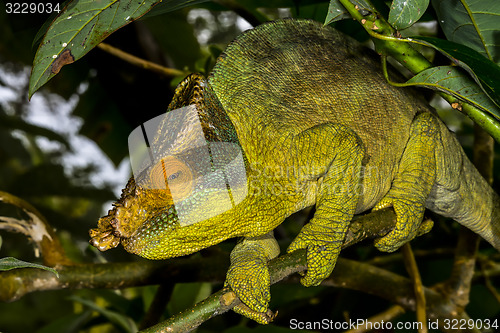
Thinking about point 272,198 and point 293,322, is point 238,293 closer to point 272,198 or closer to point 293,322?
point 272,198

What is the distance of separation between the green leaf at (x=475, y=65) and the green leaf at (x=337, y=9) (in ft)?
0.45

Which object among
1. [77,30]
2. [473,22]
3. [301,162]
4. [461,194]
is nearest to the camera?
[77,30]

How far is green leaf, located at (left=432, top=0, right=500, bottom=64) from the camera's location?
1.20 meters

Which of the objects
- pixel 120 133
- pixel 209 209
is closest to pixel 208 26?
pixel 120 133

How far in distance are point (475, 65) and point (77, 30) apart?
32.5 inches

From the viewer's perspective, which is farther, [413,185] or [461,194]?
[461,194]

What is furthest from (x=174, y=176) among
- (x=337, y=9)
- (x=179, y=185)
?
(x=337, y=9)

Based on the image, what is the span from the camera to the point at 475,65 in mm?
1020

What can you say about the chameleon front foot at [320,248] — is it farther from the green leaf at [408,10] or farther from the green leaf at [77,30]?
the green leaf at [77,30]

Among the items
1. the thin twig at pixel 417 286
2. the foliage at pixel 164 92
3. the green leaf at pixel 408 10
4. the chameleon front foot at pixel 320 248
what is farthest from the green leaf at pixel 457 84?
the thin twig at pixel 417 286

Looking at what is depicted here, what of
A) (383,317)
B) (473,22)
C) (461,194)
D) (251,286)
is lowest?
(383,317)

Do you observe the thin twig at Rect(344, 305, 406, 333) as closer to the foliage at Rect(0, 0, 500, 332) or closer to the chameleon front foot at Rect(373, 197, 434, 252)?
the foliage at Rect(0, 0, 500, 332)

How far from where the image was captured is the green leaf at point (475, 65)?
1.00 m

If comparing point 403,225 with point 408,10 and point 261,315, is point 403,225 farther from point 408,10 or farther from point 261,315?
point 408,10
